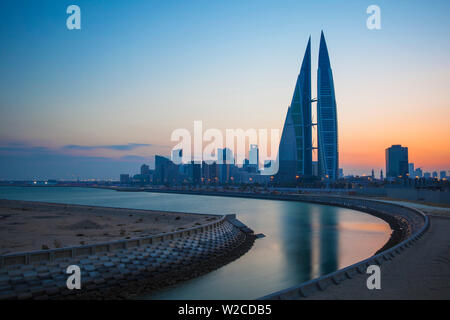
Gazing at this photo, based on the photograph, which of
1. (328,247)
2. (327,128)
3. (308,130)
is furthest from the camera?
(308,130)

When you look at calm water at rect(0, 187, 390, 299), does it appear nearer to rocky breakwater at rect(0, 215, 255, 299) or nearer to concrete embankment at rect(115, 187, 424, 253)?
concrete embankment at rect(115, 187, 424, 253)

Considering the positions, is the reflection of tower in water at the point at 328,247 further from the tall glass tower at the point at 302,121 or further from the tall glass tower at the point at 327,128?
the tall glass tower at the point at 302,121

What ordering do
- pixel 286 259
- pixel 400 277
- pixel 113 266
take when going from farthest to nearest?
pixel 286 259
pixel 113 266
pixel 400 277

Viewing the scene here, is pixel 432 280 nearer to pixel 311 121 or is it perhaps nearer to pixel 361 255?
pixel 361 255

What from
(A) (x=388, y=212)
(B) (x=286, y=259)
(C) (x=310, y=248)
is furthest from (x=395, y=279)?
(A) (x=388, y=212)

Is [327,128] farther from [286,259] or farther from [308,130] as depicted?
[286,259]
